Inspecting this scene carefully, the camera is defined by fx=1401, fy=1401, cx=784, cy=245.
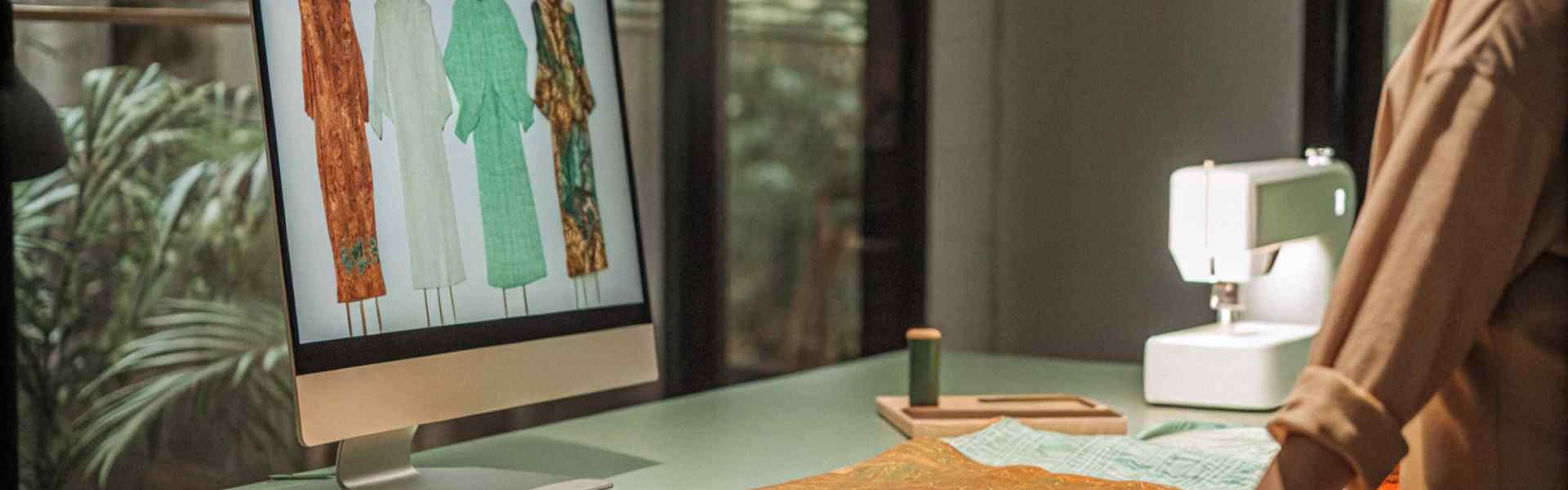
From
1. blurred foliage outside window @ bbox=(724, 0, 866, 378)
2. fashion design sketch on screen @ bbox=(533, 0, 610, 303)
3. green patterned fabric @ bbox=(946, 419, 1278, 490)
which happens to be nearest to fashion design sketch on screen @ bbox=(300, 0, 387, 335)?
fashion design sketch on screen @ bbox=(533, 0, 610, 303)

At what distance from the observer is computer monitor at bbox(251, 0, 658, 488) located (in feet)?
3.87

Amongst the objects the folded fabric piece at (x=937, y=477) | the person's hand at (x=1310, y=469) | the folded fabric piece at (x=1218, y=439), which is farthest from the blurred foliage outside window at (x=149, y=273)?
the person's hand at (x=1310, y=469)

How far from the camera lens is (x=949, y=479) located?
4.45ft

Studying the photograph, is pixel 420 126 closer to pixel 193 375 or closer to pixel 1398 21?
pixel 193 375

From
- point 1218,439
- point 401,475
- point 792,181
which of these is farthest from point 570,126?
point 792,181

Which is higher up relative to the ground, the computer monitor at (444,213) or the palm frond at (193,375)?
the computer monitor at (444,213)

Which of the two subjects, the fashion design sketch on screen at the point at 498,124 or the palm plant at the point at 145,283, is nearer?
the fashion design sketch on screen at the point at 498,124

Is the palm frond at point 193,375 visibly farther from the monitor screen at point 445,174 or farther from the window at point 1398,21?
the window at point 1398,21

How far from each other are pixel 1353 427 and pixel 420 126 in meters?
0.85

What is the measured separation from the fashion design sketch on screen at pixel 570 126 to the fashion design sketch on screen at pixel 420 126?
0.50ft

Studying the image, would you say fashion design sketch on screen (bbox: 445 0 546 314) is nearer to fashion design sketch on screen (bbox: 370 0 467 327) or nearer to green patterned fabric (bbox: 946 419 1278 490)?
fashion design sketch on screen (bbox: 370 0 467 327)

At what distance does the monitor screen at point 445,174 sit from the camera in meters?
1.18

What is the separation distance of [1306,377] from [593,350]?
0.85 m

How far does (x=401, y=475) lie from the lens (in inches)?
52.7
